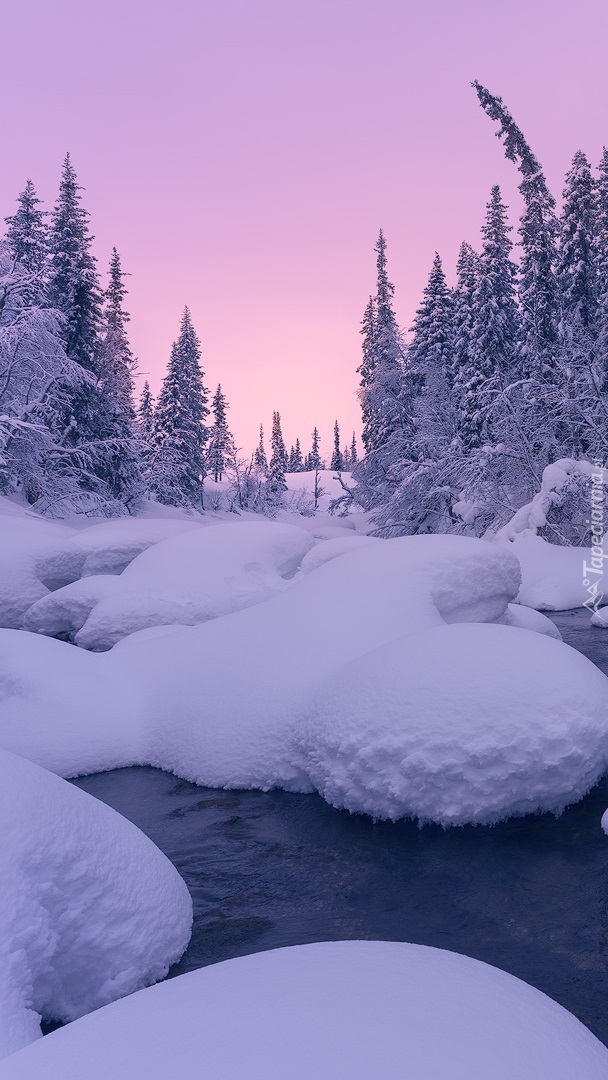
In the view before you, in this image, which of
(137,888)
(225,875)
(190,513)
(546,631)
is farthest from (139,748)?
(190,513)

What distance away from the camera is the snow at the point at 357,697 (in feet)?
15.4

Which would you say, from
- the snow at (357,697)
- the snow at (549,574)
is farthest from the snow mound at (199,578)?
the snow at (549,574)

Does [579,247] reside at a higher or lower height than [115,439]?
higher

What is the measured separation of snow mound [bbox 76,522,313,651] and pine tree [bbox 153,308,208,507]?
2371 centimetres

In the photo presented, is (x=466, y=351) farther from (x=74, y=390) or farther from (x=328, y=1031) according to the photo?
(x=328, y=1031)

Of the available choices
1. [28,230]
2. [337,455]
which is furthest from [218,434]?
[337,455]

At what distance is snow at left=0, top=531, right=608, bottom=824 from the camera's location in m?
4.68

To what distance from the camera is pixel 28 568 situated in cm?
1163

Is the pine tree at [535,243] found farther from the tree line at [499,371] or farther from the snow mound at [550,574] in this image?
the snow mound at [550,574]

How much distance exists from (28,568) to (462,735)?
908 centimetres

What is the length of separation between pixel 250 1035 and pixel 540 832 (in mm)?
3385

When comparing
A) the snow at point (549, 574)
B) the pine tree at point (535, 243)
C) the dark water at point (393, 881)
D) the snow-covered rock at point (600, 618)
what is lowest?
the dark water at point (393, 881)

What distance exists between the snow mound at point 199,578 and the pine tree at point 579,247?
58.0 ft

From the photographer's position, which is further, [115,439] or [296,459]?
[296,459]
